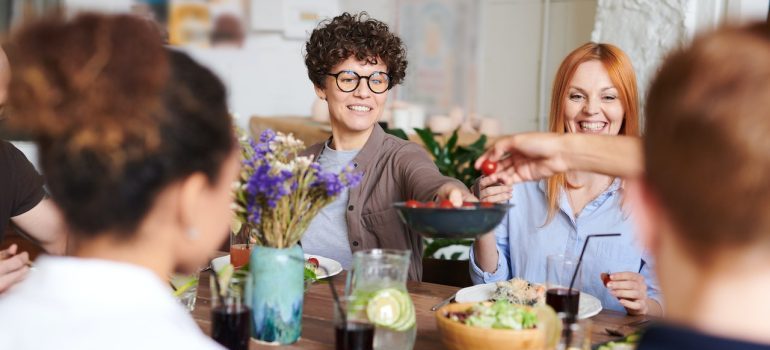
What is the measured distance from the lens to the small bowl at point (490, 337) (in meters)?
1.50

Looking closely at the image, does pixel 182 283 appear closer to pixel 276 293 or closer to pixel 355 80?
pixel 276 293

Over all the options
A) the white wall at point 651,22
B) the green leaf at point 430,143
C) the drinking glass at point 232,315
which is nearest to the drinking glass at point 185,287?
the drinking glass at point 232,315

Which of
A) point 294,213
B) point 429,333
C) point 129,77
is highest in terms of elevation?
point 129,77

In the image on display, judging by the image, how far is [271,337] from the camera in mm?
1691

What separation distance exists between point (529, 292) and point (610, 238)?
1.78ft

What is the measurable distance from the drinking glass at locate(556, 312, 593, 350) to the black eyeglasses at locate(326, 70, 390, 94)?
1334 millimetres

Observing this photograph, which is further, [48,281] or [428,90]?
[428,90]

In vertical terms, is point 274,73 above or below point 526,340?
above

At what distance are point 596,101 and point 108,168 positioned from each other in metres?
1.69

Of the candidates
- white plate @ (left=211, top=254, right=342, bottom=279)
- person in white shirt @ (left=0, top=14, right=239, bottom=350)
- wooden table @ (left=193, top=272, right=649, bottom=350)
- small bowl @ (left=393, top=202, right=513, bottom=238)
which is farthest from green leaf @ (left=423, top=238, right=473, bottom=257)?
person in white shirt @ (left=0, top=14, right=239, bottom=350)

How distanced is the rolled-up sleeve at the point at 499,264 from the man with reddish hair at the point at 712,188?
149 cm

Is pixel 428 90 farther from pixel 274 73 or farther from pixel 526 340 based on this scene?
pixel 526 340

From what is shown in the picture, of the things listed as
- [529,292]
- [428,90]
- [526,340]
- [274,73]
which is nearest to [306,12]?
[274,73]

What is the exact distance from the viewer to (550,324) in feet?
4.94
